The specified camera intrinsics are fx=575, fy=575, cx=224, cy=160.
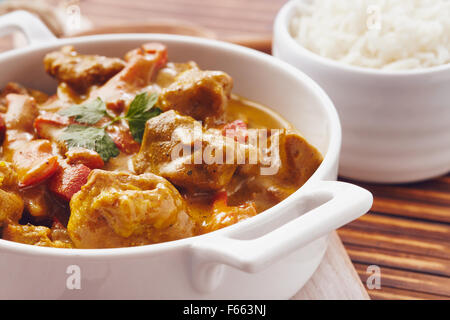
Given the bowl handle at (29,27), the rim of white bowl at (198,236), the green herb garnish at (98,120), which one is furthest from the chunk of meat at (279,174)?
the bowl handle at (29,27)

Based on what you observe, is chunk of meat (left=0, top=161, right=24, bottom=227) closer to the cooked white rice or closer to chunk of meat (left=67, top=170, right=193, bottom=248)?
chunk of meat (left=67, top=170, right=193, bottom=248)

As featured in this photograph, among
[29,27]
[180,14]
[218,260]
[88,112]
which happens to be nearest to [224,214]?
[218,260]

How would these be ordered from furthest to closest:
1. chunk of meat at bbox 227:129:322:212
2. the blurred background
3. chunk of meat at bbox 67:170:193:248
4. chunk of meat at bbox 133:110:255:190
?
the blurred background → chunk of meat at bbox 227:129:322:212 → chunk of meat at bbox 133:110:255:190 → chunk of meat at bbox 67:170:193:248

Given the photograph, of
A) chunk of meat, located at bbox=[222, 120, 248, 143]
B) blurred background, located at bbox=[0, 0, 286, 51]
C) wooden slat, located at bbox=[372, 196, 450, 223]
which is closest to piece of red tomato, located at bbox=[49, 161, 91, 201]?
chunk of meat, located at bbox=[222, 120, 248, 143]

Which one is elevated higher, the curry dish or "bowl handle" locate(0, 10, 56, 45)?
"bowl handle" locate(0, 10, 56, 45)

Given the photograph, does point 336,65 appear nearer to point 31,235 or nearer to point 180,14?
point 31,235
